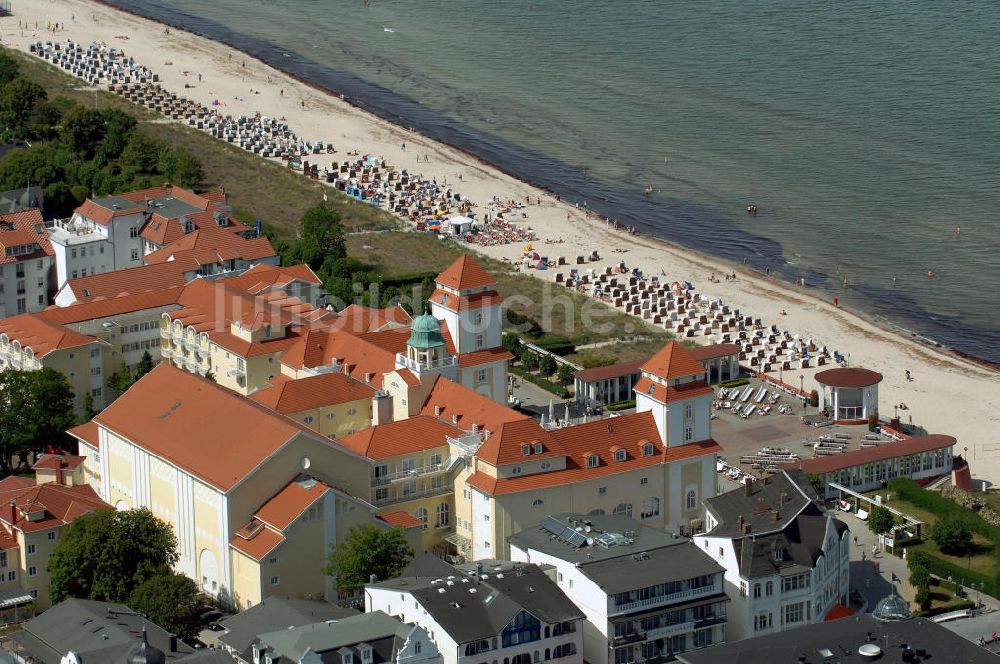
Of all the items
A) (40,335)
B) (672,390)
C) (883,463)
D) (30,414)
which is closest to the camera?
(672,390)

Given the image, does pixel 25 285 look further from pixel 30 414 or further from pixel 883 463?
pixel 883 463

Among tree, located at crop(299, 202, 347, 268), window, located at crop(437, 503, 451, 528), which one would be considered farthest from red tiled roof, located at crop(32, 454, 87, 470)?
tree, located at crop(299, 202, 347, 268)

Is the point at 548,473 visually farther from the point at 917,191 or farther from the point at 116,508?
the point at 917,191

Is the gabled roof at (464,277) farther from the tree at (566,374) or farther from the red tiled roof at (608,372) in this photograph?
the tree at (566,374)

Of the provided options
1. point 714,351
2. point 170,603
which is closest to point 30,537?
point 170,603

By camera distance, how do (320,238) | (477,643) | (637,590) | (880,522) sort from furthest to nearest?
1. (320,238)
2. (880,522)
3. (637,590)
4. (477,643)

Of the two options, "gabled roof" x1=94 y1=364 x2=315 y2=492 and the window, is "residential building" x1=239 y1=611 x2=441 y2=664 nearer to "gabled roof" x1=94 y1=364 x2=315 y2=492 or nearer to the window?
"gabled roof" x1=94 y1=364 x2=315 y2=492

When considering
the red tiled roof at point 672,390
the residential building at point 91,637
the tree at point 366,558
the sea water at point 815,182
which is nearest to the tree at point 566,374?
the red tiled roof at point 672,390
